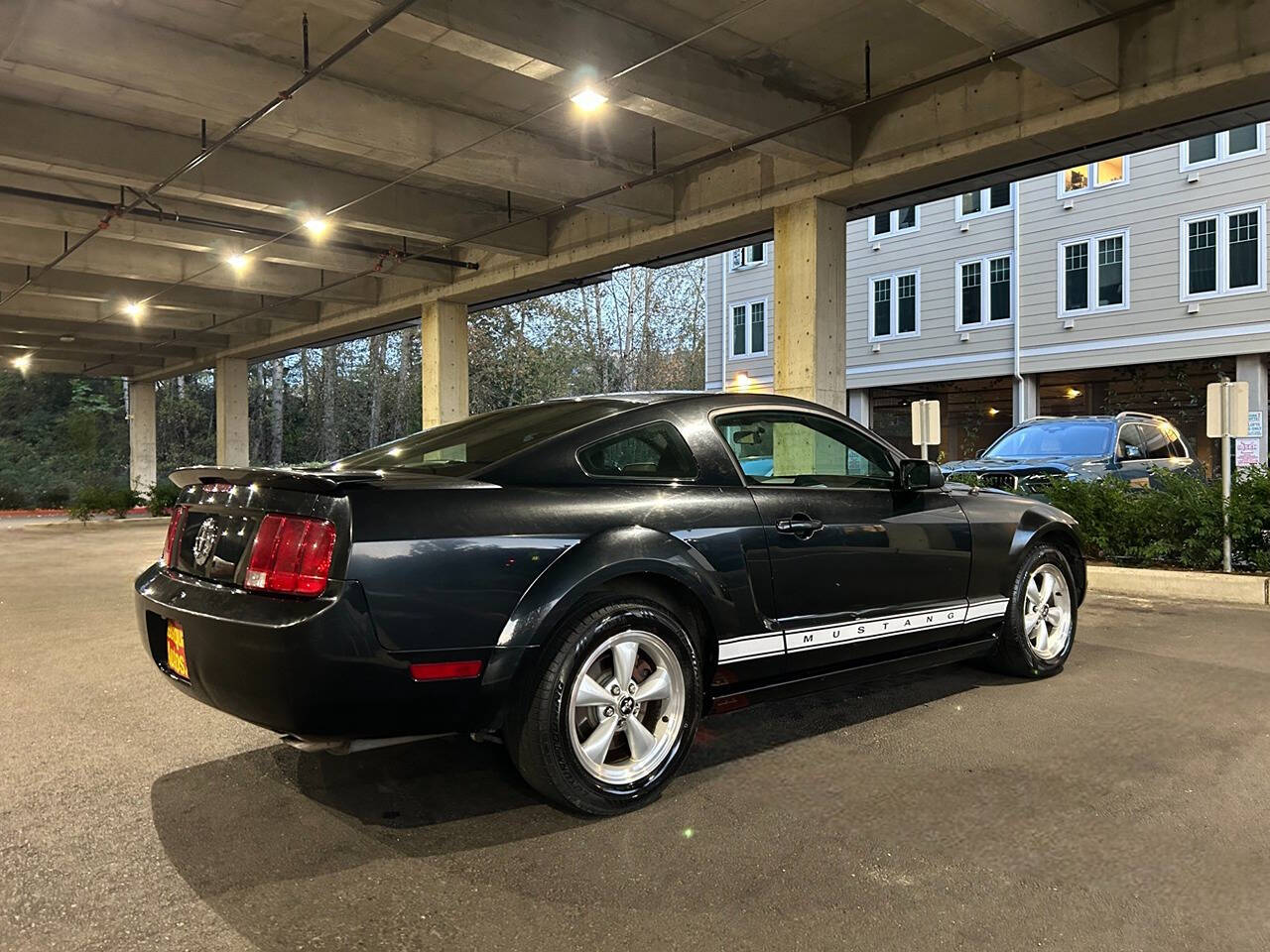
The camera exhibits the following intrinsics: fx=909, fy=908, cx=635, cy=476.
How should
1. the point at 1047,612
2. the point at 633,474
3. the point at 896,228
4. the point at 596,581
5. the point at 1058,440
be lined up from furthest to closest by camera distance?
the point at 896,228, the point at 1058,440, the point at 1047,612, the point at 633,474, the point at 596,581

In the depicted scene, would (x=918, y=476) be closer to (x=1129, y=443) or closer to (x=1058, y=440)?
(x=1058, y=440)

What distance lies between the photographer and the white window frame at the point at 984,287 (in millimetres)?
19688

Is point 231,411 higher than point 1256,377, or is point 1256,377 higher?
point 231,411

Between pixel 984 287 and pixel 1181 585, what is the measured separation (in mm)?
13897

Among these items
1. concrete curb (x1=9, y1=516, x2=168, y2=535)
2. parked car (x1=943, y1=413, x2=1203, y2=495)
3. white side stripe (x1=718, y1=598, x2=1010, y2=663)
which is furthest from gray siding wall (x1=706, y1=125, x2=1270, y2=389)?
concrete curb (x1=9, y1=516, x2=168, y2=535)

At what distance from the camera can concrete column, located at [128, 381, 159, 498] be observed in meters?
31.5

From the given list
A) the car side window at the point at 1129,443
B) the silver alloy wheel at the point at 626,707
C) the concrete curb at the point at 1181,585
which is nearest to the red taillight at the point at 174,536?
the silver alloy wheel at the point at 626,707

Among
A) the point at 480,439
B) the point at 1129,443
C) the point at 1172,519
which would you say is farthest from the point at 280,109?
the point at 1129,443

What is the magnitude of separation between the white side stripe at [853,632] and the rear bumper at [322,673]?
1.02 meters

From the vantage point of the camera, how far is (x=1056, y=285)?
19.0 metres

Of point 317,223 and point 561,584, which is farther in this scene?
point 317,223

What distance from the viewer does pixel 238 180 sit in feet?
37.3

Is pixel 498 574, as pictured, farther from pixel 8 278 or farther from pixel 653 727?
pixel 8 278

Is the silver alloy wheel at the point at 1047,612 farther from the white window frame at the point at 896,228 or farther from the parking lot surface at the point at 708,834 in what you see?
the white window frame at the point at 896,228
